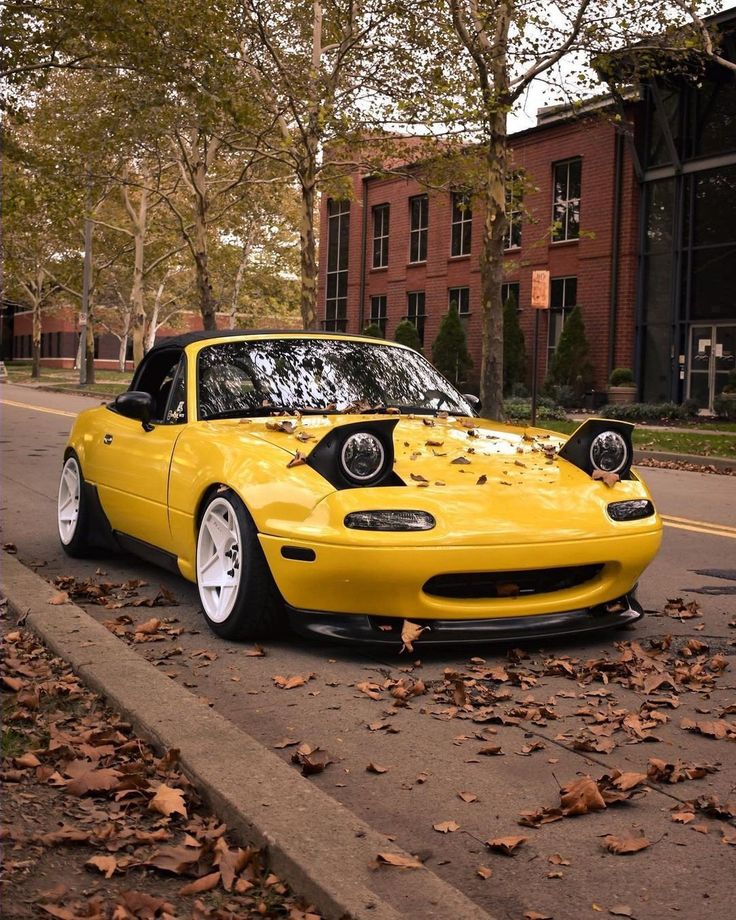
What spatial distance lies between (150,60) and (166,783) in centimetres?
2125

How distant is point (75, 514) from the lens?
805 centimetres

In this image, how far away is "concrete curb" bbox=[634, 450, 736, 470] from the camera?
673 inches

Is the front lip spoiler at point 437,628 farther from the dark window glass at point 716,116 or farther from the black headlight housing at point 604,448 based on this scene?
the dark window glass at point 716,116

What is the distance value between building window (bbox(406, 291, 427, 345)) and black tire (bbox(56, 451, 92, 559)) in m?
32.1

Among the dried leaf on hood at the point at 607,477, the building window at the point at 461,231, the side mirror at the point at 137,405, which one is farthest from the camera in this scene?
the building window at the point at 461,231

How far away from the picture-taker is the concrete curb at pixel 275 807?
9.73ft

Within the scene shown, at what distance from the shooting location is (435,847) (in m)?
3.45

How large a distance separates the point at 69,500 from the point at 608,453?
387cm

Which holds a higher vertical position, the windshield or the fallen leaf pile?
the windshield

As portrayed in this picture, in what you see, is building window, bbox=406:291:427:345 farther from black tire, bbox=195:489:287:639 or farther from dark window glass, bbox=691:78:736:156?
black tire, bbox=195:489:287:639

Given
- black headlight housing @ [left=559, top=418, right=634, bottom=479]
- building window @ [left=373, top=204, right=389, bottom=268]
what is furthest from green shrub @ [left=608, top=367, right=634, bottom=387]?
black headlight housing @ [left=559, top=418, right=634, bottom=479]

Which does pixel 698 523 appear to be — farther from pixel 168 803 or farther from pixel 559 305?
pixel 559 305

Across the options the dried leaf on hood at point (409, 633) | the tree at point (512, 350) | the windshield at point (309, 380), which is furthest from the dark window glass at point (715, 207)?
the dried leaf on hood at point (409, 633)

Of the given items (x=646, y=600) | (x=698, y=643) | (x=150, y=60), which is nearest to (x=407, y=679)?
(x=698, y=643)
